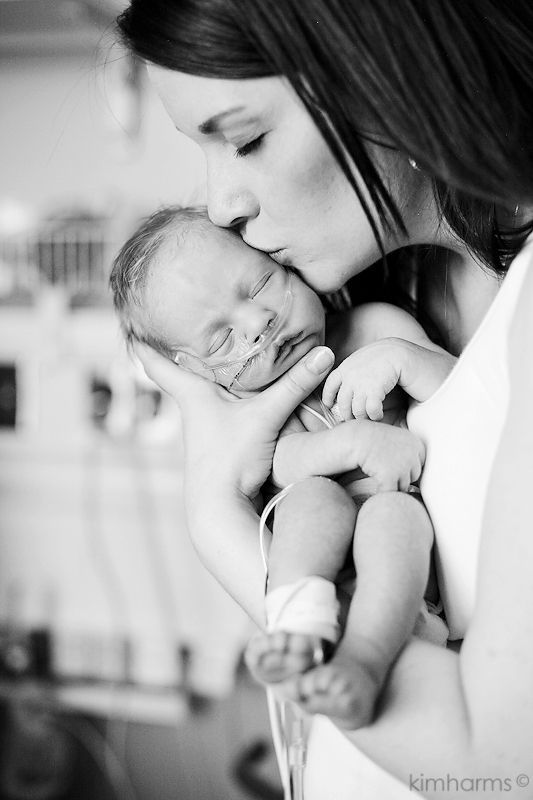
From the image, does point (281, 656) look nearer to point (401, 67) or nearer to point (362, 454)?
point (362, 454)

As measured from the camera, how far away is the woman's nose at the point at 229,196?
815mm

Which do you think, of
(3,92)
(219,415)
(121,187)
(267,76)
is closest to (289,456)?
(219,415)

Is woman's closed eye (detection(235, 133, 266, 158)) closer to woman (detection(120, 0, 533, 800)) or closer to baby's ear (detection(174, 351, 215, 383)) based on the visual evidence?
woman (detection(120, 0, 533, 800))

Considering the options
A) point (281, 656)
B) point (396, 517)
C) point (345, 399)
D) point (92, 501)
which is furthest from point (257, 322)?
point (92, 501)

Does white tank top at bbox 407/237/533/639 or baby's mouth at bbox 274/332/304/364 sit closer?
white tank top at bbox 407/237/533/639

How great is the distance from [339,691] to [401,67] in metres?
0.51

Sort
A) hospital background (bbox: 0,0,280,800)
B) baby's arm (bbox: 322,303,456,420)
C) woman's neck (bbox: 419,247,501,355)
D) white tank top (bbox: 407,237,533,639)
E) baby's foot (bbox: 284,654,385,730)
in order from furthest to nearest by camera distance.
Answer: hospital background (bbox: 0,0,280,800) < woman's neck (bbox: 419,247,501,355) < baby's arm (bbox: 322,303,456,420) < white tank top (bbox: 407,237,533,639) < baby's foot (bbox: 284,654,385,730)

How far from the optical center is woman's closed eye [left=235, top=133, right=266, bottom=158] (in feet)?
2.52

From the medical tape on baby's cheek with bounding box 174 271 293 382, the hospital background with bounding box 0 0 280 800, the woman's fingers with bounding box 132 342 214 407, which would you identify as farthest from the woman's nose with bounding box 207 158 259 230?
the hospital background with bounding box 0 0 280 800

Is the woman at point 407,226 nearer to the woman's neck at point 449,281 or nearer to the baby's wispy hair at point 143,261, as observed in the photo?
the woman's neck at point 449,281

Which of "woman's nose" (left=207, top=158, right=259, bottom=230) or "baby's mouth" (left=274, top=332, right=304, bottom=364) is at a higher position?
"woman's nose" (left=207, top=158, right=259, bottom=230)

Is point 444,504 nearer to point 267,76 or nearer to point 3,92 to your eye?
point 267,76

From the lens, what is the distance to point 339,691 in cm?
55

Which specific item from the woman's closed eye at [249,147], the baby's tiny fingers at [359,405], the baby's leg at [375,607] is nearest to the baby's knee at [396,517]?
the baby's leg at [375,607]
